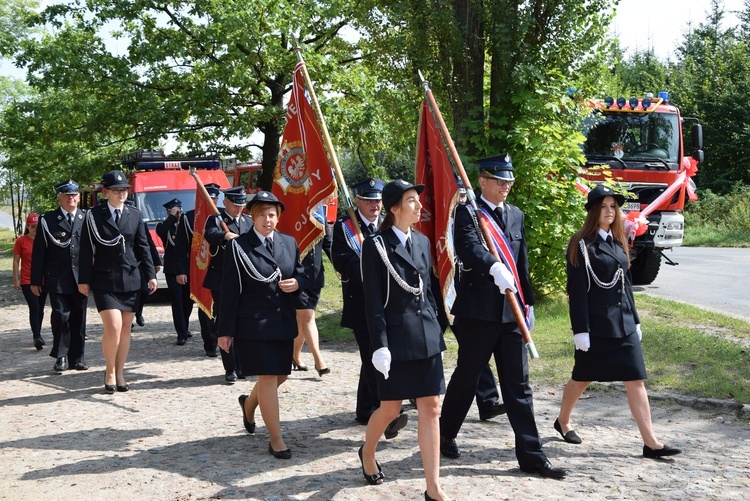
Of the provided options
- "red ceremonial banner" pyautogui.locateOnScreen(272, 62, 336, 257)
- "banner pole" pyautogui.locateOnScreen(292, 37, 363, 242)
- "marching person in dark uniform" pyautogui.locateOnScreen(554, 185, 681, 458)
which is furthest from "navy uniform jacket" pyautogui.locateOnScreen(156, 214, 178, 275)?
"marching person in dark uniform" pyautogui.locateOnScreen(554, 185, 681, 458)

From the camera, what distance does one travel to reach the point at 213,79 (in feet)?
65.4

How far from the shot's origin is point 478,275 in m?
6.09

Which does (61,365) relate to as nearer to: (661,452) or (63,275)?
(63,275)

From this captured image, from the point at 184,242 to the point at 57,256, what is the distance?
1503 millimetres

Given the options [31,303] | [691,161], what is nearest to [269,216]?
[31,303]

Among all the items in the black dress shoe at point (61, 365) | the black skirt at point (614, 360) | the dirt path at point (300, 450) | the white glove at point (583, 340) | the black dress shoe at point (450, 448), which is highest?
the white glove at point (583, 340)

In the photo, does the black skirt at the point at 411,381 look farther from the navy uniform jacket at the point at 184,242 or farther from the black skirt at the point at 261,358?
the navy uniform jacket at the point at 184,242

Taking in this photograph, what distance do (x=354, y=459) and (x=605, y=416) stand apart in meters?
2.41

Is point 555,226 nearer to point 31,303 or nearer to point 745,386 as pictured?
point 745,386

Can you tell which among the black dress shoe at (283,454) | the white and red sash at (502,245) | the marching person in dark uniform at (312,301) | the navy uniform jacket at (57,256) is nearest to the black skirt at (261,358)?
the black dress shoe at (283,454)

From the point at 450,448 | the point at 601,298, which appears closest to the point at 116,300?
the point at 450,448

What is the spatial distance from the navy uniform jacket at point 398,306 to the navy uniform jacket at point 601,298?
1298 millimetres

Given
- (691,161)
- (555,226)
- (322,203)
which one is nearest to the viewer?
(322,203)

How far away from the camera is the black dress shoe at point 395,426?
6.71 m
